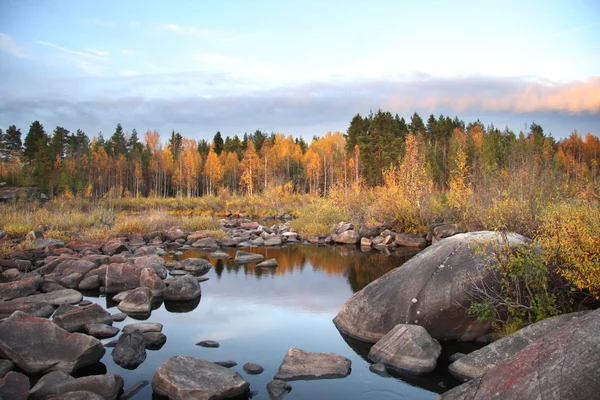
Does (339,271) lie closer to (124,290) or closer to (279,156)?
(124,290)

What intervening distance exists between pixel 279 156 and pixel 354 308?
2386 inches

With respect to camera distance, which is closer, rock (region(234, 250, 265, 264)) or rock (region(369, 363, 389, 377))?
rock (region(369, 363, 389, 377))

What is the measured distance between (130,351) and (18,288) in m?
5.29

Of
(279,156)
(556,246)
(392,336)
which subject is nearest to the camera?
(556,246)

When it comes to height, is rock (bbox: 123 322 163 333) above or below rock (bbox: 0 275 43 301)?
below

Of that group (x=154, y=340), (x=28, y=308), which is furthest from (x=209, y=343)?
(x=28, y=308)

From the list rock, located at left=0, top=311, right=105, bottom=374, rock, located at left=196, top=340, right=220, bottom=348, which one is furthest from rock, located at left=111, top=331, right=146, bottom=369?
rock, located at left=196, top=340, right=220, bottom=348

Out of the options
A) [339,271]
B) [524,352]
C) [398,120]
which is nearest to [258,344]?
[524,352]

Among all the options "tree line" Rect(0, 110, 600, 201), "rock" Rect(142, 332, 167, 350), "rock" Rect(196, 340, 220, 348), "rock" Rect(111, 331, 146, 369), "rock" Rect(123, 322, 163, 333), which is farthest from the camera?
"tree line" Rect(0, 110, 600, 201)

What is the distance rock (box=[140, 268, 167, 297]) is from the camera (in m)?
11.9

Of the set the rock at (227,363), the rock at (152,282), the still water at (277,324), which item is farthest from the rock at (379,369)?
the rock at (152,282)

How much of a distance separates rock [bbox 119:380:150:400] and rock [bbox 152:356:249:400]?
0.29 m

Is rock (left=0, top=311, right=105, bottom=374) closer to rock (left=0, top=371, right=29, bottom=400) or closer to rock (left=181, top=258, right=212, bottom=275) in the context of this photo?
rock (left=0, top=371, right=29, bottom=400)

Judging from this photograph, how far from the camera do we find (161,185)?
237 feet
